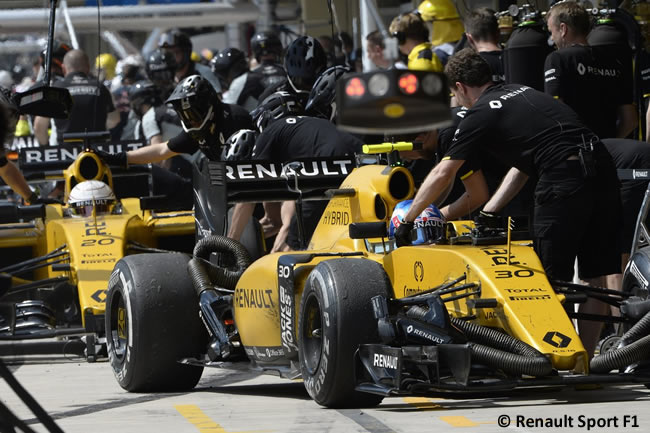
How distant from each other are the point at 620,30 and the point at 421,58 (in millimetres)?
1659

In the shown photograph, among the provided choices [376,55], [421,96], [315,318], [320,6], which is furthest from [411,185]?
[320,6]

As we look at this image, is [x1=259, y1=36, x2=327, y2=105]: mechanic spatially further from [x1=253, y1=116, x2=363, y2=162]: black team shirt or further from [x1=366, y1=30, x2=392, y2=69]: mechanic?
[x1=366, y1=30, x2=392, y2=69]: mechanic

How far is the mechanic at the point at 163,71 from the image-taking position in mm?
17672

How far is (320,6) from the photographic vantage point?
83.3 ft

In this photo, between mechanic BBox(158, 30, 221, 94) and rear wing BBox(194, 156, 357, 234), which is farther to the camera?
mechanic BBox(158, 30, 221, 94)

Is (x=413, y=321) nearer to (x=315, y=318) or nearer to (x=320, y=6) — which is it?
(x=315, y=318)

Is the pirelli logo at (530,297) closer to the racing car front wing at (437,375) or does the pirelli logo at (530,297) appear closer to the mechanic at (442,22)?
the racing car front wing at (437,375)

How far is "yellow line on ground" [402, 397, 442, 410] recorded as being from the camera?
25.8 ft

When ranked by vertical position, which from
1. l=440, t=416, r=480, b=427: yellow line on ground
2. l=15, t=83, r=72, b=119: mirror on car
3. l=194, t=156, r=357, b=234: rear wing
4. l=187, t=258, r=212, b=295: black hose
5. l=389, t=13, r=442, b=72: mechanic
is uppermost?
l=389, t=13, r=442, b=72: mechanic

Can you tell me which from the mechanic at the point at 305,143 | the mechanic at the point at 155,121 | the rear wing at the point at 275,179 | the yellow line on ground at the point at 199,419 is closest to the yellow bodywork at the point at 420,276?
the rear wing at the point at 275,179

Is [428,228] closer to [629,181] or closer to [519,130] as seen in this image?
[519,130]

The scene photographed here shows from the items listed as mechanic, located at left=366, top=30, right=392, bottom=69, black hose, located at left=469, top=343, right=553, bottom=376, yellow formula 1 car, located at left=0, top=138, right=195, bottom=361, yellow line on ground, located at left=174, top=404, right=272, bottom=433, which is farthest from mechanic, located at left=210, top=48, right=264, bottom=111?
black hose, located at left=469, top=343, right=553, bottom=376

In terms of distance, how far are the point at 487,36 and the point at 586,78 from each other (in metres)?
1.25

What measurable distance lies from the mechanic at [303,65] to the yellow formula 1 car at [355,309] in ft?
8.36
